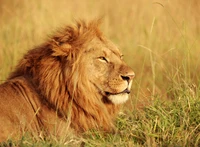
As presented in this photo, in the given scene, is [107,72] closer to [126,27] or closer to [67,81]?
[67,81]

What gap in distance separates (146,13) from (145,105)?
5.48m

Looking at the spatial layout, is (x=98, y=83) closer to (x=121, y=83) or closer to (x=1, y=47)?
(x=121, y=83)

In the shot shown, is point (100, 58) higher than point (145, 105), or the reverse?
point (100, 58)

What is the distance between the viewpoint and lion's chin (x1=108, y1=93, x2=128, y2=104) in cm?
493

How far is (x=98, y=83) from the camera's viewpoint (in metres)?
5.01

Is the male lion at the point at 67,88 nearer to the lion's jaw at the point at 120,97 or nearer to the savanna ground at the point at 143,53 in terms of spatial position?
the lion's jaw at the point at 120,97

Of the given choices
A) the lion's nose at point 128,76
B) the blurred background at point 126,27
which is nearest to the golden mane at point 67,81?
the lion's nose at point 128,76

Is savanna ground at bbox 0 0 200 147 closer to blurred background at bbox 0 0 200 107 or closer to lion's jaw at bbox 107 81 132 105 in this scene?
blurred background at bbox 0 0 200 107

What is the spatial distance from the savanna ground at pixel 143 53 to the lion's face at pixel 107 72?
0.91 feet

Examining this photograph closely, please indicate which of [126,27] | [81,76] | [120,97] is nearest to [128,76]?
[120,97]

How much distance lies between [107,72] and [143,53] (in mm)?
3742

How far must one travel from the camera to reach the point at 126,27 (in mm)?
10047

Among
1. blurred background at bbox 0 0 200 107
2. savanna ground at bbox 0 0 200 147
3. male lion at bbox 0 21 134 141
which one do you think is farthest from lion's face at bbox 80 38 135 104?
blurred background at bbox 0 0 200 107

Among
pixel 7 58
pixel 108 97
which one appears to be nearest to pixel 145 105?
pixel 108 97
